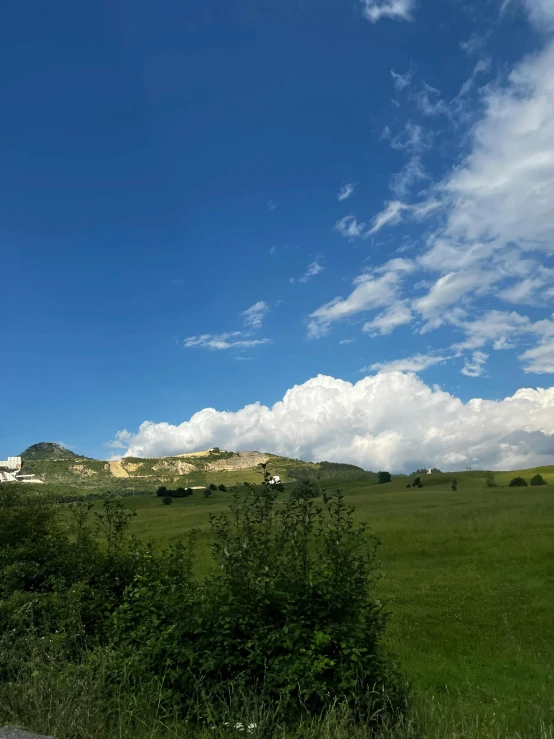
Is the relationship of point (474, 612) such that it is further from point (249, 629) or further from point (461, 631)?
point (249, 629)

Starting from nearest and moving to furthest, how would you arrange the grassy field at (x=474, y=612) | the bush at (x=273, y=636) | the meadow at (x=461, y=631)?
the meadow at (x=461, y=631) → the bush at (x=273, y=636) → the grassy field at (x=474, y=612)

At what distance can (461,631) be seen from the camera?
755 inches

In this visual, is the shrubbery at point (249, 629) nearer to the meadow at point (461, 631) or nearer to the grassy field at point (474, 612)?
the meadow at point (461, 631)

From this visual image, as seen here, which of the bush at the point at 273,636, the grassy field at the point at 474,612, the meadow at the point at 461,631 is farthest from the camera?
the grassy field at the point at 474,612

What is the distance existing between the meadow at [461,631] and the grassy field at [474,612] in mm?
46

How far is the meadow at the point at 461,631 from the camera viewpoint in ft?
22.0

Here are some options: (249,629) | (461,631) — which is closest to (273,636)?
(249,629)

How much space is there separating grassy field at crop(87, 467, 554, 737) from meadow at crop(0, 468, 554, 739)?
5 centimetres

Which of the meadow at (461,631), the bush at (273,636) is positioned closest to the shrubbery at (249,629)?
the bush at (273,636)

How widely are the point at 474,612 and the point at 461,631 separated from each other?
8.16 ft

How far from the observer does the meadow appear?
6707 millimetres

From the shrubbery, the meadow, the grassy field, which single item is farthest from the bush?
the grassy field

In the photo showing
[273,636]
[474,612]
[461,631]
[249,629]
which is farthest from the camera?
[474,612]

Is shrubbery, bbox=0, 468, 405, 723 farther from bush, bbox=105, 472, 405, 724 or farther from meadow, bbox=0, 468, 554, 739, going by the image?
meadow, bbox=0, 468, 554, 739
